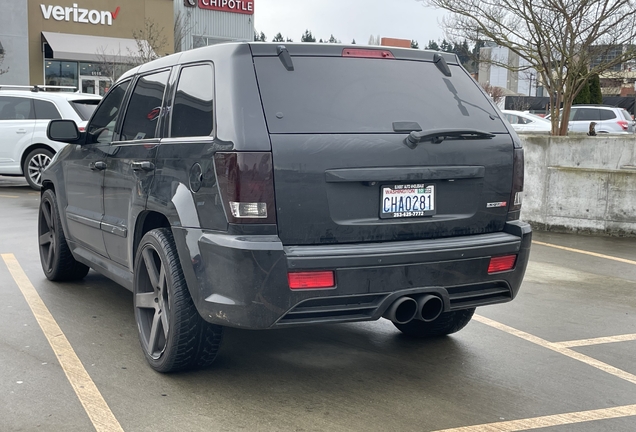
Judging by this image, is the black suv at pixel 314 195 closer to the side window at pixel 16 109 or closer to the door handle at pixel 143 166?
the door handle at pixel 143 166

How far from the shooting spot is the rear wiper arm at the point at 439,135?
13.5ft

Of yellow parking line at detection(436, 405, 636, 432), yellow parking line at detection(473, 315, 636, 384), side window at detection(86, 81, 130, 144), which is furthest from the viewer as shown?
side window at detection(86, 81, 130, 144)

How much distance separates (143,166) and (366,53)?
144cm

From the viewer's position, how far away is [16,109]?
1456 centimetres

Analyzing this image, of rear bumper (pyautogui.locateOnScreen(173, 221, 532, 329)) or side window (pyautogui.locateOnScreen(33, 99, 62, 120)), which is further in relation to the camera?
side window (pyautogui.locateOnScreen(33, 99, 62, 120))

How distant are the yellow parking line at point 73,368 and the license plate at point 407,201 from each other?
167 cm

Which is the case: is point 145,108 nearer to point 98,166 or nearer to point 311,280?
point 98,166

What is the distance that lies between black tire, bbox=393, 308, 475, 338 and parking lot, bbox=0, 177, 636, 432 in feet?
0.27

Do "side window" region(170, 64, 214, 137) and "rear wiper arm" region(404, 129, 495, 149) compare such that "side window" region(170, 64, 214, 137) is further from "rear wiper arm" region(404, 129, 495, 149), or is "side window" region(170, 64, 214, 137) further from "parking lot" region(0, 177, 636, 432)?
"parking lot" region(0, 177, 636, 432)

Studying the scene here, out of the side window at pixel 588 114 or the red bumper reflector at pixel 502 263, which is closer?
the red bumper reflector at pixel 502 263

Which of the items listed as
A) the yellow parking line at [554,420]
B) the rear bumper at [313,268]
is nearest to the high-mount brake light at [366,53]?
the rear bumper at [313,268]

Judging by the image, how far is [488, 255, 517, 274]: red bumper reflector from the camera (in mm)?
4322

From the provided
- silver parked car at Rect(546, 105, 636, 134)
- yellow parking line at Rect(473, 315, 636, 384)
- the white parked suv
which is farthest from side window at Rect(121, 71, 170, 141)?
silver parked car at Rect(546, 105, 636, 134)

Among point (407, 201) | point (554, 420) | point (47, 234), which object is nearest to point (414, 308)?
point (407, 201)
